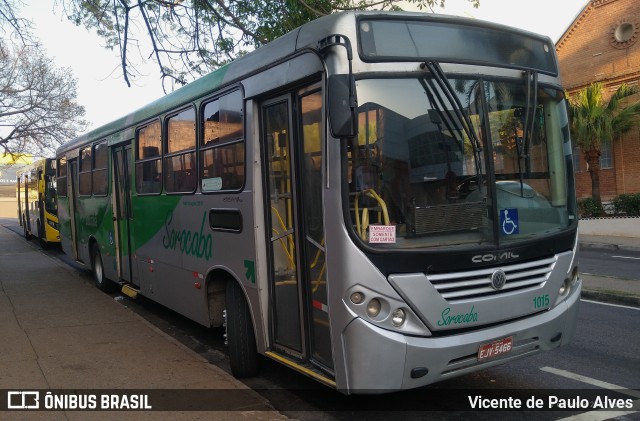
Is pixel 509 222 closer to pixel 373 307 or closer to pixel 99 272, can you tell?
pixel 373 307

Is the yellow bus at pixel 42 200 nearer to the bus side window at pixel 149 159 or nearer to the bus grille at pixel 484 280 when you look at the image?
the bus side window at pixel 149 159

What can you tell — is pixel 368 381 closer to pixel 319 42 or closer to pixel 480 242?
pixel 480 242

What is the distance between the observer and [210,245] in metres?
6.17

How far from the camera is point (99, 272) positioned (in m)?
11.2

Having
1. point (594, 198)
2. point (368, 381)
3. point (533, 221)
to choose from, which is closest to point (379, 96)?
point (533, 221)

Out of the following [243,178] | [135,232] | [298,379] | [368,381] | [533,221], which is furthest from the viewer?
[135,232]

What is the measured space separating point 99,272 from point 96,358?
17.2 ft

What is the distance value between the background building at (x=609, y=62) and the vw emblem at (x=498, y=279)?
20.8 m

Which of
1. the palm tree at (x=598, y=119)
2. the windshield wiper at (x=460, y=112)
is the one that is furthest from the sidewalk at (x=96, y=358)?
the palm tree at (x=598, y=119)

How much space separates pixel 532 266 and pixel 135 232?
20.2 feet

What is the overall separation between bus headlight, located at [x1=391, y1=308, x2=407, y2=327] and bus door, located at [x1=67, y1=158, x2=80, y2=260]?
10.3 meters

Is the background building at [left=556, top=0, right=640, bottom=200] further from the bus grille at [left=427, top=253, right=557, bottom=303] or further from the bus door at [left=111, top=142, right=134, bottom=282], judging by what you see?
the bus grille at [left=427, top=253, right=557, bottom=303]

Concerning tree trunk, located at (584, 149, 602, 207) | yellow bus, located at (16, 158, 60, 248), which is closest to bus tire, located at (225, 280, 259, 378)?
yellow bus, located at (16, 158, 60, 248)

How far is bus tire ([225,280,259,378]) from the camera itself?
18.5 ft
